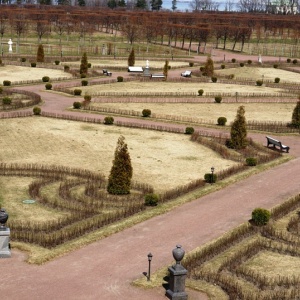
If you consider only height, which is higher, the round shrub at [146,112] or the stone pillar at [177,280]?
the round shrub at [146,112]

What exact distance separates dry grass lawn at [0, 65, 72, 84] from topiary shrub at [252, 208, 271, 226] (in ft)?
150

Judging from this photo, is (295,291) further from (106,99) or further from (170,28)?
(170,28)

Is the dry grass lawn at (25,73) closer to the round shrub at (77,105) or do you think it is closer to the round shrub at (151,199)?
the round shrub at (77,105)

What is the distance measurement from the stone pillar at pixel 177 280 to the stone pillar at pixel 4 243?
614 cm

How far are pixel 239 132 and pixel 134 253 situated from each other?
1890 cm

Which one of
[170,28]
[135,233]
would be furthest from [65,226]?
[170,28]

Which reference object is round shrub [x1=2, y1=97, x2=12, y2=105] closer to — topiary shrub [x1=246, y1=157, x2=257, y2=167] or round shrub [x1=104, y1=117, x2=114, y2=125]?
round shrub [x1=104, y1=117, x2=114, y2=125]

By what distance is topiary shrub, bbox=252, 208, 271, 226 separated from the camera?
1031 inches

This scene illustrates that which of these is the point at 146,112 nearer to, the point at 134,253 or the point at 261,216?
the point at 261,216

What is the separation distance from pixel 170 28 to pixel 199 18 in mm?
37408

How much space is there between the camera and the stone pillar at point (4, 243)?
22016 millimetres

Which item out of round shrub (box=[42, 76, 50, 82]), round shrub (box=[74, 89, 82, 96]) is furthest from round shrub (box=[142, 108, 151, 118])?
round shrub (box=[42, 76, 50, 82])

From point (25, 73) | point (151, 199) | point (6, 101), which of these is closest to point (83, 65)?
point (25, 73)

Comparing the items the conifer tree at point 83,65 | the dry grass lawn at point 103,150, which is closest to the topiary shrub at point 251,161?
the dry grass lawn at point 103,150
